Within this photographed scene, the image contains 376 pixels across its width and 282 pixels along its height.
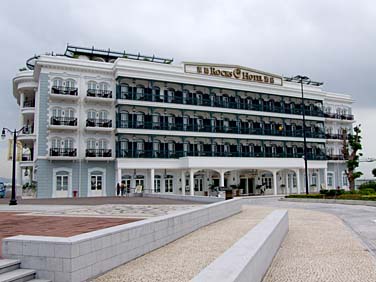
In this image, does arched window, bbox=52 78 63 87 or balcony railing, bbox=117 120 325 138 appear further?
balcony railing, bbox=117 120 325 138

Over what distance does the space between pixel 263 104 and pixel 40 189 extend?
2703 centimetres

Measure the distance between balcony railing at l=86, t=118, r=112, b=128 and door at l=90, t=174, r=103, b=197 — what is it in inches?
187

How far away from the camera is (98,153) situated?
3575 centimetres

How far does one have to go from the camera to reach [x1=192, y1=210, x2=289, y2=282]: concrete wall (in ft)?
14.5

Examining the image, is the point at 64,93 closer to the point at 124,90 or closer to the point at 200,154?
the point at 124,90

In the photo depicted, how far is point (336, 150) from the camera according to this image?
5172cm

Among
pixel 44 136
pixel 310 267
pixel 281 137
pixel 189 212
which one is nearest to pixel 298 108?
pixel 281 137

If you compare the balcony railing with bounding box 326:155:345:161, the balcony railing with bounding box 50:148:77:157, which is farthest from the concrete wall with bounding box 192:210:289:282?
the balcony railing with bounding box 326:155:345:161

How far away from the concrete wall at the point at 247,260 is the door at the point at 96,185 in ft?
95.3

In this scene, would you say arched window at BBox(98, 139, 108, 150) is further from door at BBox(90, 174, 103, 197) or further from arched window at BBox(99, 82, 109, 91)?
arched window at BBox(99, 82, 109, 91)

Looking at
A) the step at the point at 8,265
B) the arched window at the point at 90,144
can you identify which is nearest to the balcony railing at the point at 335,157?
the arched window at the point at 90,144

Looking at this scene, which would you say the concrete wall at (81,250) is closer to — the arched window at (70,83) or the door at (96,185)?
the door at (96,185)

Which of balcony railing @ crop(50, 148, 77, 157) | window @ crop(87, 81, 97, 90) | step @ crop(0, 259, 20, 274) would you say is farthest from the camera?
window @ crop(87, 81, 97, 90)

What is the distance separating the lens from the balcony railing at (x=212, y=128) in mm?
37438
